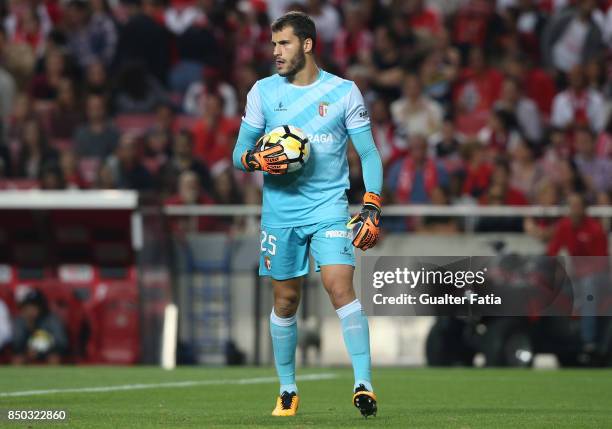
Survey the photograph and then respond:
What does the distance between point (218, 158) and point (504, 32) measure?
4771 mm

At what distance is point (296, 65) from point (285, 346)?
5.33 ft

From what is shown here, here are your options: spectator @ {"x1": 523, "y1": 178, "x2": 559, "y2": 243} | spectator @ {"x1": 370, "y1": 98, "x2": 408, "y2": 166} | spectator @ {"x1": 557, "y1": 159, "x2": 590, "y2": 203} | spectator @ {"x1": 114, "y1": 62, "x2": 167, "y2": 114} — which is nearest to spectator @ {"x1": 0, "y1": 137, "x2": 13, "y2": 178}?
spectator @ {"x1": 114, "y1": 62, "x2": 167, "y2": 114}

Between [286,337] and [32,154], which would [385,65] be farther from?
[286,337]

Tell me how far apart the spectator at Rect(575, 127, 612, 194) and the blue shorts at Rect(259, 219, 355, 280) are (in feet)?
33.9

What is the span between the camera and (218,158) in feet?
63.5

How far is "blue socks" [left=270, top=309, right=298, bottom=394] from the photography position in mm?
8477

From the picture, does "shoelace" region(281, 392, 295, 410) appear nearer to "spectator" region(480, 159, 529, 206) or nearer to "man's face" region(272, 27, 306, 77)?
"man's face" region(272, 27, 306, 77)

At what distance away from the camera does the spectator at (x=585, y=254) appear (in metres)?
16.0

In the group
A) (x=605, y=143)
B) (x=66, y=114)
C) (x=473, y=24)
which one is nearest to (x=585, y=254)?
(x=605, y=143)

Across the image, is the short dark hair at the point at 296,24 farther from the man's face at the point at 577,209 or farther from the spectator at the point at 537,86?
the spectator at the point at 537,86

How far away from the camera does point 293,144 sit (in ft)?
26.7

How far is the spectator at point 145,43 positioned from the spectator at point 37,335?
15.9 feet

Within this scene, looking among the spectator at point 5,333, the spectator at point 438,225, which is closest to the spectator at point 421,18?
the spectator at point 438,225

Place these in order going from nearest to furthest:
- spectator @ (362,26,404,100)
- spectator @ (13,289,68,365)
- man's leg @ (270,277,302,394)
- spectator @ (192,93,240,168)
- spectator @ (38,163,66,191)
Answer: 1. man's leg @ (270,277,302,394)
2. spectator @ (13,289,68,365)
3. spectator @ (38,163,66,191)
4. spectator @ (192,93,240,168)
5. spectator @ (362,26,404,100)
